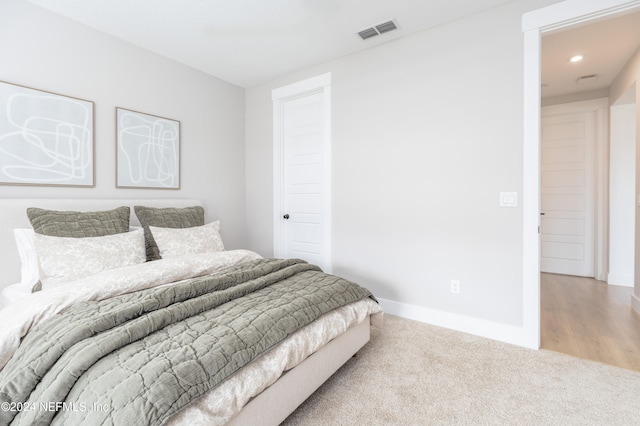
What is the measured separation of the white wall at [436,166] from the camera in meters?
2.29

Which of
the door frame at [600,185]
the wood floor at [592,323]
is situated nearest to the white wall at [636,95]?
the wood floor at [592,323]

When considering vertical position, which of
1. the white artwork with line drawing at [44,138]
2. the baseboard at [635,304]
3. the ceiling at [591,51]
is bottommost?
the baseboard at [635,304]

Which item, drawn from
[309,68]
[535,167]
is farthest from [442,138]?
[309,68]

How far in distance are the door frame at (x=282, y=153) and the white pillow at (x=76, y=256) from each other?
1.74 m

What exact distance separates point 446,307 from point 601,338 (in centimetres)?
114

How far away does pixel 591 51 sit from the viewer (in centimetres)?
300

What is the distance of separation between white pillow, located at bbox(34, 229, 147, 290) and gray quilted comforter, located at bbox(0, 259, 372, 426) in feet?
1.87

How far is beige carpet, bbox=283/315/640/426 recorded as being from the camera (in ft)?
4.92

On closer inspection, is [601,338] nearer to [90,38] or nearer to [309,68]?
[309,68]

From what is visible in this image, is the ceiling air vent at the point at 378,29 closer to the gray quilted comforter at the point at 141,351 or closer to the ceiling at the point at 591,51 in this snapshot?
the ceiling at the point at 591,51

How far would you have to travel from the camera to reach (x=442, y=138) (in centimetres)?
256

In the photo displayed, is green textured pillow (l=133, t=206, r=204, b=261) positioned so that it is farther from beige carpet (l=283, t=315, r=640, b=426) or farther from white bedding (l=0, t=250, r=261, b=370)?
beige carpet (l=283, t=315, r=640, b=426)

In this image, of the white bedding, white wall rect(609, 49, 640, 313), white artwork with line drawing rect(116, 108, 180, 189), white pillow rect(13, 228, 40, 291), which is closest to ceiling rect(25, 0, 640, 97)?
white wall rect(609, 49, 640, 313)

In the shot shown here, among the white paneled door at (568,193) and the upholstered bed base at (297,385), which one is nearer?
the upholstered bed base at (297,385)
